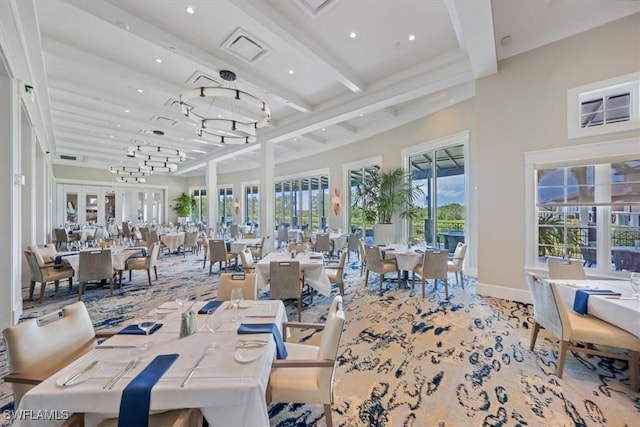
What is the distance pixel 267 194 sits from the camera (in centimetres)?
966

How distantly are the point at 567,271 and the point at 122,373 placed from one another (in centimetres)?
489

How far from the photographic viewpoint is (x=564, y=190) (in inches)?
177

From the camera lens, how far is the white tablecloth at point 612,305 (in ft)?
7.99

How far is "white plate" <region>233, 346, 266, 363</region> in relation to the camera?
1.55 m

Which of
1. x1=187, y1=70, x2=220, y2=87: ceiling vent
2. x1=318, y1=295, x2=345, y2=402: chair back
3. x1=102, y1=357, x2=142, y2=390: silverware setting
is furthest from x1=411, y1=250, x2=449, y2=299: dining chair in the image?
x1=187, y1=70, x2=220, y2=87: ceiling vent

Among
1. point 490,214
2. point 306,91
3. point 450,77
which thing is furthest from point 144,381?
point 306,91

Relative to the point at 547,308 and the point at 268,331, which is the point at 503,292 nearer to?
the point at 547,308

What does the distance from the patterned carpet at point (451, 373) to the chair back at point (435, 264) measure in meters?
0.50

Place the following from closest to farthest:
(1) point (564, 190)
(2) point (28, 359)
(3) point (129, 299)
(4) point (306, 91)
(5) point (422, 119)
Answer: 1. (2) point (28, 359)
2. (1) point (564, 190)
3. (3) point (129, 299)
4. (4) point (306, 91)
5. (5) point (422, 119)

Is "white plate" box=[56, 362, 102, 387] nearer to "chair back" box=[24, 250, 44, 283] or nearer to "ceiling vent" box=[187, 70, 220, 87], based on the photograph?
"chair back" box=[24, 250, 44, 283]

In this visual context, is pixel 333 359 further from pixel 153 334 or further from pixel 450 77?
pixel 450 77

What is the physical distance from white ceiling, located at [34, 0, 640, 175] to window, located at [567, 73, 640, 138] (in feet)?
3.08

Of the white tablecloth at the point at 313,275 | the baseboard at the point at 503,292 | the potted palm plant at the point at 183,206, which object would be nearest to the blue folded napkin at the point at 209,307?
the white tablecloth at the point at 313,275

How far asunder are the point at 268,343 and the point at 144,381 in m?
0.66
